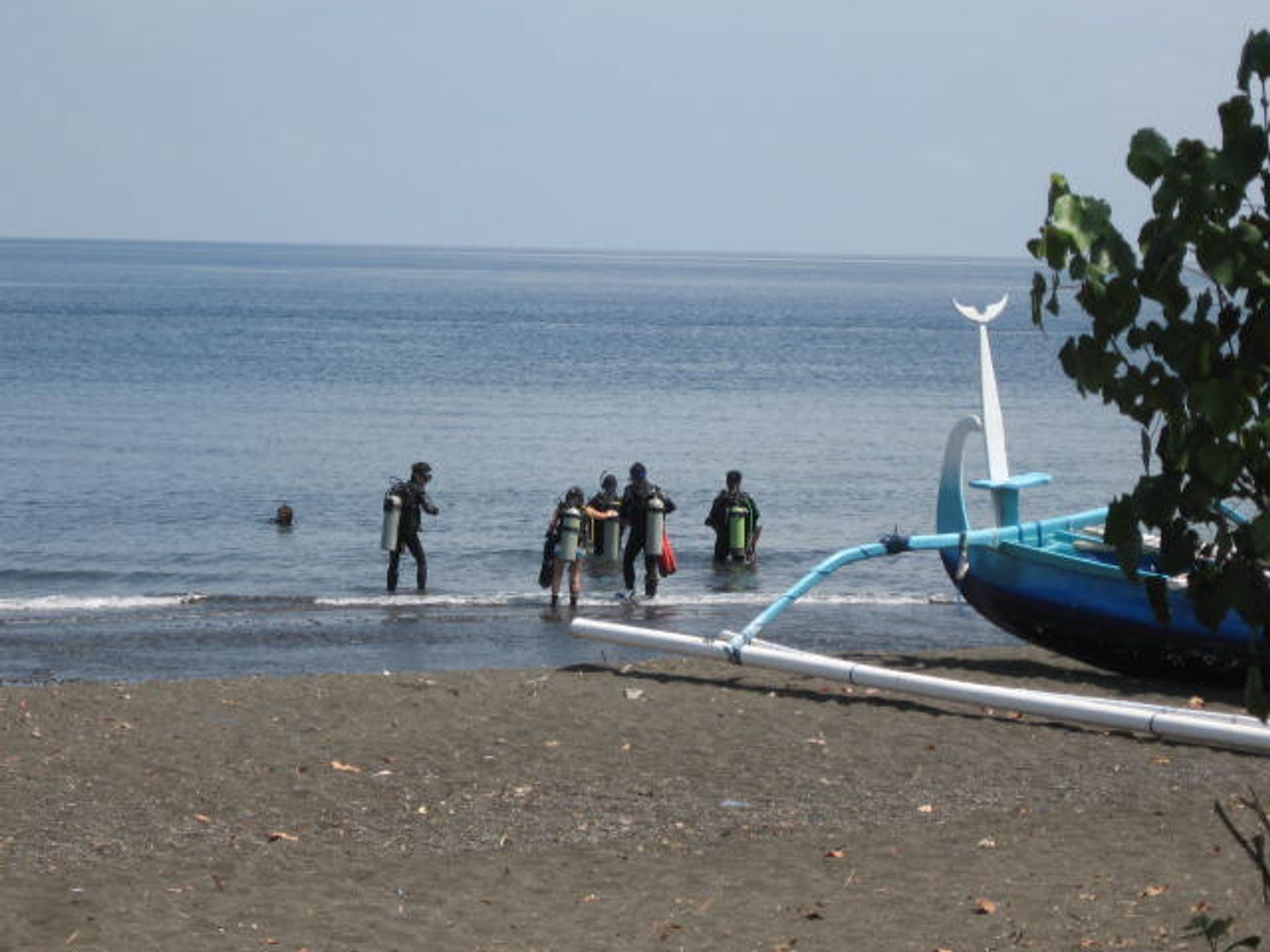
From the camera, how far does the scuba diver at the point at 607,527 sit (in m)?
24.0

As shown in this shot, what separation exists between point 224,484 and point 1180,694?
28573mm

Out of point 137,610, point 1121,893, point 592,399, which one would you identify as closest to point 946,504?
point 1121,893

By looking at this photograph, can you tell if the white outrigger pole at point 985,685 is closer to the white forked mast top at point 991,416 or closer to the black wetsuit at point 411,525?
the white forked mast top at point 991,416

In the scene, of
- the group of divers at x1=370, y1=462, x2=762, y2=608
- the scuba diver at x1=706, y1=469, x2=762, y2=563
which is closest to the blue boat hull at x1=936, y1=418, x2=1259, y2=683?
the group of divers at x1=370, y1=462, x2=762, y2=608

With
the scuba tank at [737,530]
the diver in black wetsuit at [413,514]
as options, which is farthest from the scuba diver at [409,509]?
the scuba tank at [737,530]

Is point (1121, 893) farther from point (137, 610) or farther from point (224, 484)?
point (224, 484)

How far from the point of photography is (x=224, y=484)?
4044cm

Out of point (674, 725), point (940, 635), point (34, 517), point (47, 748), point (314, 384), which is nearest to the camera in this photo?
point (47, 748)

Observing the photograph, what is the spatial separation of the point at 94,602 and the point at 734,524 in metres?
9.11

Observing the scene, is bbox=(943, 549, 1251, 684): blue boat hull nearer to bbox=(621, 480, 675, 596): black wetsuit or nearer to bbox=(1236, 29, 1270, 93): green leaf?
bbox=(621, 480, 675, 596): black wetsuit

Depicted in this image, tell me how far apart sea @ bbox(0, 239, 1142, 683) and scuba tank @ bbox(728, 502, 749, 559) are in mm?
407

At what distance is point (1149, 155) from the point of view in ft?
11.3

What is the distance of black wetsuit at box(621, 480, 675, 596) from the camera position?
2323 centimetres

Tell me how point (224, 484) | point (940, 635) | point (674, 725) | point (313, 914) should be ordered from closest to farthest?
point (313, 914) < point (674, 725) < point (940, 635) < point (224, 484)
